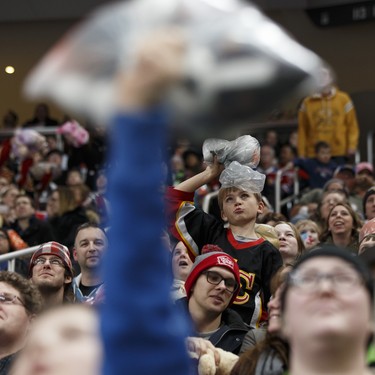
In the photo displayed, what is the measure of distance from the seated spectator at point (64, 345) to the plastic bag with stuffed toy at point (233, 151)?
3.46m

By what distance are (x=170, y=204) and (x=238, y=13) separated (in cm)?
442

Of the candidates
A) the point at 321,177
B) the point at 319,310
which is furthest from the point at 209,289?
the point at 321,177

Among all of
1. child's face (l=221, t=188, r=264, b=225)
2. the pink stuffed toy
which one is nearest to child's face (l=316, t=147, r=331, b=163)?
the pink stuffed toy

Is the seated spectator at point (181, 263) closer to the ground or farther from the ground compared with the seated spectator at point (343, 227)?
closer to the ground

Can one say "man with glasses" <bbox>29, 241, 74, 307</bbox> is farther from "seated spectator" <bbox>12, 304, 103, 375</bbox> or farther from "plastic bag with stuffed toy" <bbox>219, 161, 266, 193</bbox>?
"seated spectator" <bbox>12, 304, 103, 375</bbox>

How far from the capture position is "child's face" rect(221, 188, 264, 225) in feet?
21.3

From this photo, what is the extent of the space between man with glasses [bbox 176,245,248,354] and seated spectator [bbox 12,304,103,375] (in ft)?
8.76

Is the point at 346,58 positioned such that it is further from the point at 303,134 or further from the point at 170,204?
the point at 170,204

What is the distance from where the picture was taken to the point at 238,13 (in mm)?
1970

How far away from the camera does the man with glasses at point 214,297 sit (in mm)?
5289

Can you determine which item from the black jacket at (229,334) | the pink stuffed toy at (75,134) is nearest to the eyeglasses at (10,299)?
the black jacket at (229,334)

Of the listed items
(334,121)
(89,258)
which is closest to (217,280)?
(89,258)

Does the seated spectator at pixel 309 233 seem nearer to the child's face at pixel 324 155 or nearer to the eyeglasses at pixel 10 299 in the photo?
the eyeglasses at pixel 10 299

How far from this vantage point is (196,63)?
1871 mm
